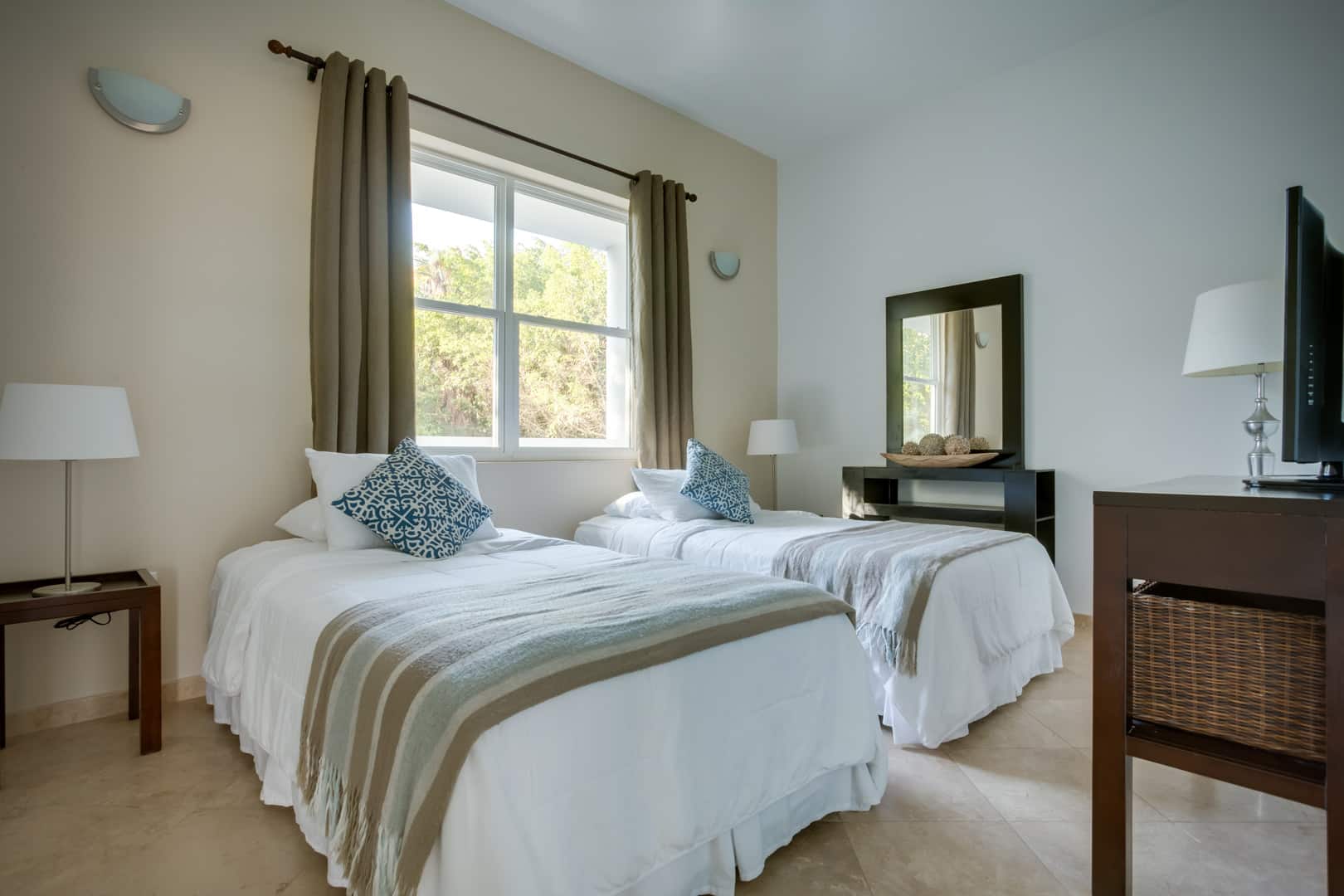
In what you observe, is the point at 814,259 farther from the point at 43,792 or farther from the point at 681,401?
the point at 43,792

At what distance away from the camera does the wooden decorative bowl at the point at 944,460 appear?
373 cm

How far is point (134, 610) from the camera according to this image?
7.08 feet

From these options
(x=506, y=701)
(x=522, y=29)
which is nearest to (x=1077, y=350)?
(x=522, y=29)

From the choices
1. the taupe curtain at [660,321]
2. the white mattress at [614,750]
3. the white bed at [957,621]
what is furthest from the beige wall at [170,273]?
the white bed at [957,621]

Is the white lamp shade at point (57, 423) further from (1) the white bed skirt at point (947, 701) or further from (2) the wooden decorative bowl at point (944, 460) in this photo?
(2) the wooden decorative bowl at point (944, 460)

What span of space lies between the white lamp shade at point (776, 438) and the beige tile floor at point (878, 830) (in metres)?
2.36

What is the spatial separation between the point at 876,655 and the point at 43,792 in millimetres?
2484

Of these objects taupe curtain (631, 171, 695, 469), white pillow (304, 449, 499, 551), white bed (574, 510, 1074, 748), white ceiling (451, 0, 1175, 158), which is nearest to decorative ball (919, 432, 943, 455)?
white bed (574, 510, 1074, 748)

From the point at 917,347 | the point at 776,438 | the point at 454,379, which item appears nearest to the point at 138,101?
the point at 454,379

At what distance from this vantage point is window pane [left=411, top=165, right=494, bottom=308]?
3266mm

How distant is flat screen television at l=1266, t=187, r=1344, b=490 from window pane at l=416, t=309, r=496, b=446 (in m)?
3.02

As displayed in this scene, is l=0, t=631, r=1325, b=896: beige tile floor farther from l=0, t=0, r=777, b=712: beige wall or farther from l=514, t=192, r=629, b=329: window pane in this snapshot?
l=514, t=192, r=629, b=329: window pane

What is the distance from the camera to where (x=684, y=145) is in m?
4.35

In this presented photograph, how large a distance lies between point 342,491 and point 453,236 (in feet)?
5.18
